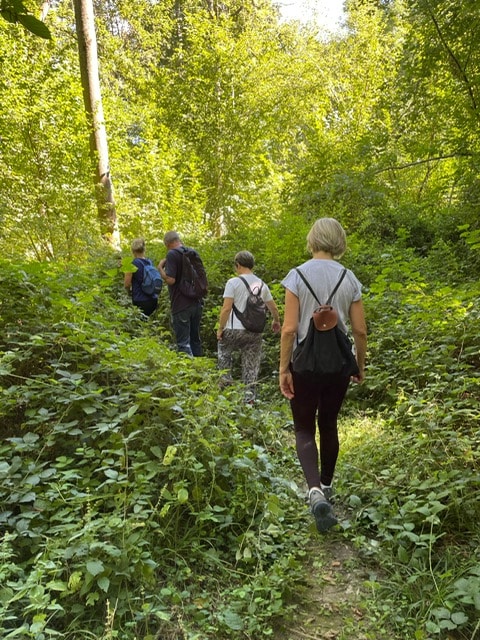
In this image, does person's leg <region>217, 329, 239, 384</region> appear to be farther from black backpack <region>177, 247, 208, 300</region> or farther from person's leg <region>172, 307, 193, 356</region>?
black backpack <region>177, 247, 208, 300</region>

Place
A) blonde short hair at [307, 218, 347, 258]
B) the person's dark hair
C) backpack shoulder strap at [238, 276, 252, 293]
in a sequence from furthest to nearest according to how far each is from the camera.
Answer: the person's dark hair
backpack shoulder strap at [238, 276, 252, 293]
blonde short hair at [307, 218, 347, 258]

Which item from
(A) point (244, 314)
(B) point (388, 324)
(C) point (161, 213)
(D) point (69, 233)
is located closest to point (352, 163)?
(B) point (388, 324)

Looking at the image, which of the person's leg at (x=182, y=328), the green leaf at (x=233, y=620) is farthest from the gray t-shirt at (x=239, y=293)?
the green leaf at (x=233, y=620)

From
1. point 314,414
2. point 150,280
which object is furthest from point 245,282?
point 314,414

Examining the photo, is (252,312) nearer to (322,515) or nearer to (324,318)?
Answer: (324,318)

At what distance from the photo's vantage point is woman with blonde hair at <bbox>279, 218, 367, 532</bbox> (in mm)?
3256

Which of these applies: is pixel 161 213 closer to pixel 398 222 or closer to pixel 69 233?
pixel 69 233

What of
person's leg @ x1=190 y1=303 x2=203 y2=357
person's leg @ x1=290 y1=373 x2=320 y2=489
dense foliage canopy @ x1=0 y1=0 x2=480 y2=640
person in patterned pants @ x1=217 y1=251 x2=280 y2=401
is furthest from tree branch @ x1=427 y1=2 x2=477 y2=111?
person's leg @ x1=290 y1=373 x2=320 y2=489

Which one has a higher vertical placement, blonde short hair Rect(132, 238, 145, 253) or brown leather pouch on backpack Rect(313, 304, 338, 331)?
blonde short hair Rect(132, 238, 145, 253)

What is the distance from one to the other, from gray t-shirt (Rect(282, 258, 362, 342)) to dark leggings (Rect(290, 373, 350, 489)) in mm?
348

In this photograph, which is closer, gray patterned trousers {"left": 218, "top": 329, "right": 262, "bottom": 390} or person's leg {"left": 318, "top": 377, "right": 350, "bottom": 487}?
person's leg {"left": 318, "top": 377, "right": 350, "bottom": 487}

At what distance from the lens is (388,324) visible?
21.1 feet

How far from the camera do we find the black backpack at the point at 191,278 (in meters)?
6.86

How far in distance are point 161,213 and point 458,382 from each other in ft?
42.1
